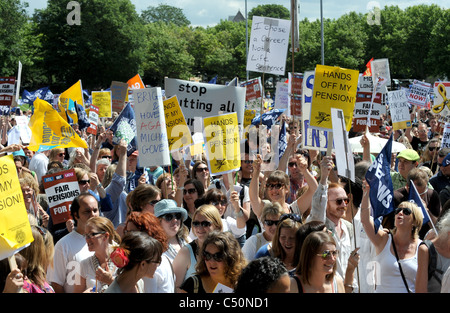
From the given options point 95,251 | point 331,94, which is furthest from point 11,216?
point 331,94

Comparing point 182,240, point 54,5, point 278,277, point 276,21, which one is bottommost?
point 182,240

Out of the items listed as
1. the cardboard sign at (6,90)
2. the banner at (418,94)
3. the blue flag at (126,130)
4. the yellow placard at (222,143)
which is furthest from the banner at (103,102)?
the yellow placard at (222,143)

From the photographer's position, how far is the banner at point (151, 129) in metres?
7.45

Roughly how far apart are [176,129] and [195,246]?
289cm

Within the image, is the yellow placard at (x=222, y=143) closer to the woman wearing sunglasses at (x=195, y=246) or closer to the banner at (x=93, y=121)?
the woman wearing sunglasses at (x=195, y=246)

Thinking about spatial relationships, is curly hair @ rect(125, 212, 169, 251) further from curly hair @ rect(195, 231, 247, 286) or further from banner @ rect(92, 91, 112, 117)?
banner @ rect(92, 91, 112, 117)

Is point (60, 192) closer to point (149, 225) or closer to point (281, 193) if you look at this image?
point (149, 225)

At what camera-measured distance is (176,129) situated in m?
8.05

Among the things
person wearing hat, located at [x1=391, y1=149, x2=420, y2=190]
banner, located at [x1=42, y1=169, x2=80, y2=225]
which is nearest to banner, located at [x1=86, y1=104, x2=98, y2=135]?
person wearing hat, located at [x1=391, y1=149, x2=420, y2=190]
